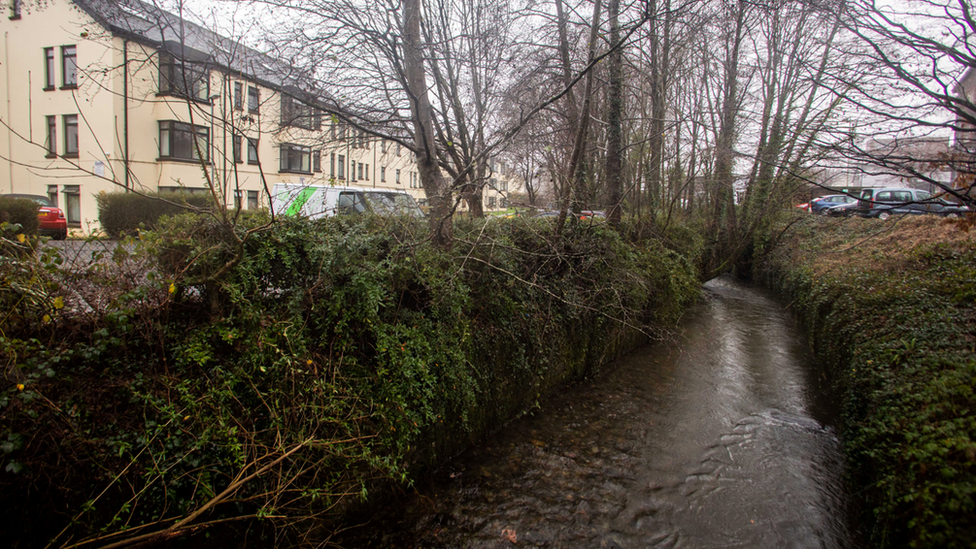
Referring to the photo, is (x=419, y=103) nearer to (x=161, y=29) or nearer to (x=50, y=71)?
(x=161, y=29)

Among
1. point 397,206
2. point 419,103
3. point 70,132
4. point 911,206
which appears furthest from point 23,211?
point 911,206

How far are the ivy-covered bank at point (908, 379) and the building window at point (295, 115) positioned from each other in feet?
27.6

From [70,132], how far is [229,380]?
23294mm

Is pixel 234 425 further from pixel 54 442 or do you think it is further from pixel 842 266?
pixel 842 266

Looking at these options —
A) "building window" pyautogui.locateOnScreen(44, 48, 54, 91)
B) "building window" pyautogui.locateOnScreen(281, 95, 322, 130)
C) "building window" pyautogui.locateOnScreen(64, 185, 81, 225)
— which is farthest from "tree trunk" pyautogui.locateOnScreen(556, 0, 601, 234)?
"building window" pyautogui.locateOnScreen(44, 48, 54, 91)

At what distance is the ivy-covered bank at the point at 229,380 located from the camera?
112 inches

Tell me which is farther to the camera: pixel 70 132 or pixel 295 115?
pixel 70 132

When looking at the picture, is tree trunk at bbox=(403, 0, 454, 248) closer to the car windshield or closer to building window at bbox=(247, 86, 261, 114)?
the car windshield

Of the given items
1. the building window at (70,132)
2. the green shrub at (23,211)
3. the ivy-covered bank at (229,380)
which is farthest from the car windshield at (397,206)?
the building window at (70,132)

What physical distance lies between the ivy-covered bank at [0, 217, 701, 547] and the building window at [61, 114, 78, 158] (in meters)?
21.7

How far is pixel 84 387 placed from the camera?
309 cm

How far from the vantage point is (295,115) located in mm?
8703

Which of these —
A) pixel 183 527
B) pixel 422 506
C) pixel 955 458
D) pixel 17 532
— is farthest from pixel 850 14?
pixel 17 532

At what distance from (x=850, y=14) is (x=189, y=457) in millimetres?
7675
